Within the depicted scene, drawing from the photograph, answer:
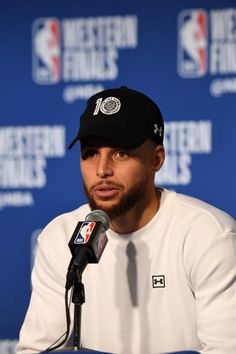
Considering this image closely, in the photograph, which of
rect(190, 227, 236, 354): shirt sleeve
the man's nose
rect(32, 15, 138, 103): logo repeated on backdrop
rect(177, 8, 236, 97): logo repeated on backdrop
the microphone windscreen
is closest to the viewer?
the microphone windscreen

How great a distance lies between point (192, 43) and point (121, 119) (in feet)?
3.79

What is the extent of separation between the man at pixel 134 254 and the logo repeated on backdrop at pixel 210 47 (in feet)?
3.20

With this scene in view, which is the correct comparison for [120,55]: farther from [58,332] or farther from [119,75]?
[58,332]

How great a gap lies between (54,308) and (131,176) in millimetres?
418

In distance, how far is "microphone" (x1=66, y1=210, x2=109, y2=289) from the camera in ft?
5.03

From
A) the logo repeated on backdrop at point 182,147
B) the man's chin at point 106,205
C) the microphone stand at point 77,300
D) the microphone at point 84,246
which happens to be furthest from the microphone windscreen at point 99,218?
the logo repeated on backdrop at point 182,147

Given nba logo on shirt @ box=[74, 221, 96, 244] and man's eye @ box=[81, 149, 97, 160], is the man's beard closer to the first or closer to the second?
man's eye @ box=[81, 149, 97, 160]

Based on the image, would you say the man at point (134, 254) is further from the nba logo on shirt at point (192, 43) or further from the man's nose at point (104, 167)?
the nba logo on shirt at point (192, 43)

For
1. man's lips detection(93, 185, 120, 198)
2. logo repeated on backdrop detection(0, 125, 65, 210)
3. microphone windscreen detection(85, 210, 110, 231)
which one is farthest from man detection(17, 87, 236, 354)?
logo repeated on backdrop detection(0, 125, 65, 210)

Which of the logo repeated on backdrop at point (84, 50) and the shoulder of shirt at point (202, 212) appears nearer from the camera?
the shoulder of shirt at point (202, 212)

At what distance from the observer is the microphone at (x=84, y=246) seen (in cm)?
153

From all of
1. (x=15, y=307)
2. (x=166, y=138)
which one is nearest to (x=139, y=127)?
(x=166, y=138)

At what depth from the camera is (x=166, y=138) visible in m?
3.15

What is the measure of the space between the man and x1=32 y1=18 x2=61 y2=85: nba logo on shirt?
1.15m
